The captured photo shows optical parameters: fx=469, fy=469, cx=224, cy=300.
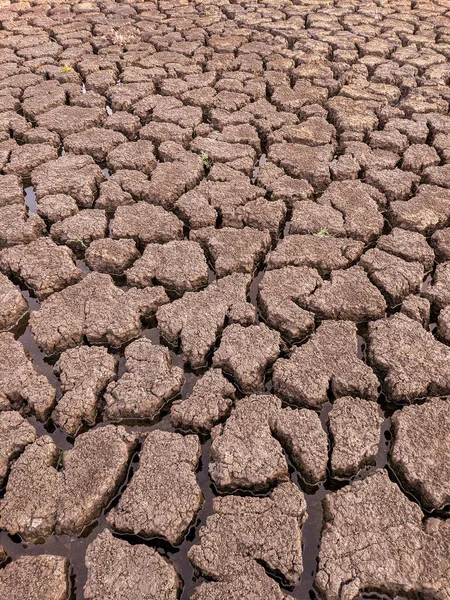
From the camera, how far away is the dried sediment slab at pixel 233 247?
295 cm

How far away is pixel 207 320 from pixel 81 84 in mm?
3685

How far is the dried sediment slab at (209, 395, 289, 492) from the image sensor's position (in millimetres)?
1993

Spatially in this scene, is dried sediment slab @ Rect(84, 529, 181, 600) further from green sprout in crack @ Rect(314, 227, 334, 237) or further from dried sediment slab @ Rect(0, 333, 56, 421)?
green sprout in crack @ Rect(314, 227, 334, 237)

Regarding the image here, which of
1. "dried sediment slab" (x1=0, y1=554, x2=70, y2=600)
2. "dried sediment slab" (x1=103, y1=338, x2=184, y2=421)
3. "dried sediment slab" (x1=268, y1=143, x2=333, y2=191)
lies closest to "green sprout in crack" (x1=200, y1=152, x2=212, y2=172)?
"dried sediment slab" (x1=268, y1=143, x2=333, y2=191)

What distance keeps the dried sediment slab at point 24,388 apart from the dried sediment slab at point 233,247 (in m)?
1.21

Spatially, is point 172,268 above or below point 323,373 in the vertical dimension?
above

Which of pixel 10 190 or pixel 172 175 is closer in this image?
pixel 10 190

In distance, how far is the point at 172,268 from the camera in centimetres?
291

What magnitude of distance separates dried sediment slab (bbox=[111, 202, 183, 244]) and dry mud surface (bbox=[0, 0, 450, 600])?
1 cm

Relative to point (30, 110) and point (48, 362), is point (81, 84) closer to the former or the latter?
point (30, 110)

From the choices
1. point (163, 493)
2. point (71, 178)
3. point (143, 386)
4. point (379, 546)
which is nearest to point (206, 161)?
point (71, 178)

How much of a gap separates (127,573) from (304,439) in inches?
34.9

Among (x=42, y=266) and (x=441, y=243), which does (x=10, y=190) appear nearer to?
(x=42, y=266)

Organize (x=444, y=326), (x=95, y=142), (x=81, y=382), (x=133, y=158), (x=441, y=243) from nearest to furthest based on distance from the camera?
(x=81, y=382) → (x=444, y=326) → (x=441, y=243) → (x=133, y=158) → (x=95, y=142)
